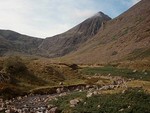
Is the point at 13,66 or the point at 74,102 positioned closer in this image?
the point at 74,102

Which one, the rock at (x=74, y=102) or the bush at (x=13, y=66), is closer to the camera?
the rock at (x=74, y=102)

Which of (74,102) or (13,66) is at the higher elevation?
(13,66)

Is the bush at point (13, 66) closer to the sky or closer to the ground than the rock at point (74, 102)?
closer to the sky

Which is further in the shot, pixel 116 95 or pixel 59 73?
pixel 59 73

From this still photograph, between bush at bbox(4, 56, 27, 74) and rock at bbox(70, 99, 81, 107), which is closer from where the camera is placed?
rock at bbox(70, 99, 81, 107)

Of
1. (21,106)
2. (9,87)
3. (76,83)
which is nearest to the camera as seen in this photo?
(21,106)

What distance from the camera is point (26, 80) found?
73.6m

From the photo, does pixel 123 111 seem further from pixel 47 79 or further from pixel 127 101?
pixel 47 79

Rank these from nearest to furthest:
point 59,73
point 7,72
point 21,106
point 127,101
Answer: point 127,101, point 21,106, point 7,72, point 59,73

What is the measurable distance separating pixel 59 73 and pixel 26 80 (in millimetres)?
16660

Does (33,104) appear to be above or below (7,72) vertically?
below

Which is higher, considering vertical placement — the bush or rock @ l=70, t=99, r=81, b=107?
the bush

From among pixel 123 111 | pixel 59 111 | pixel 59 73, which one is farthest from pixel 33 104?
pixel 59 73

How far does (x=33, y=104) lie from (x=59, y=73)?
3657cm
